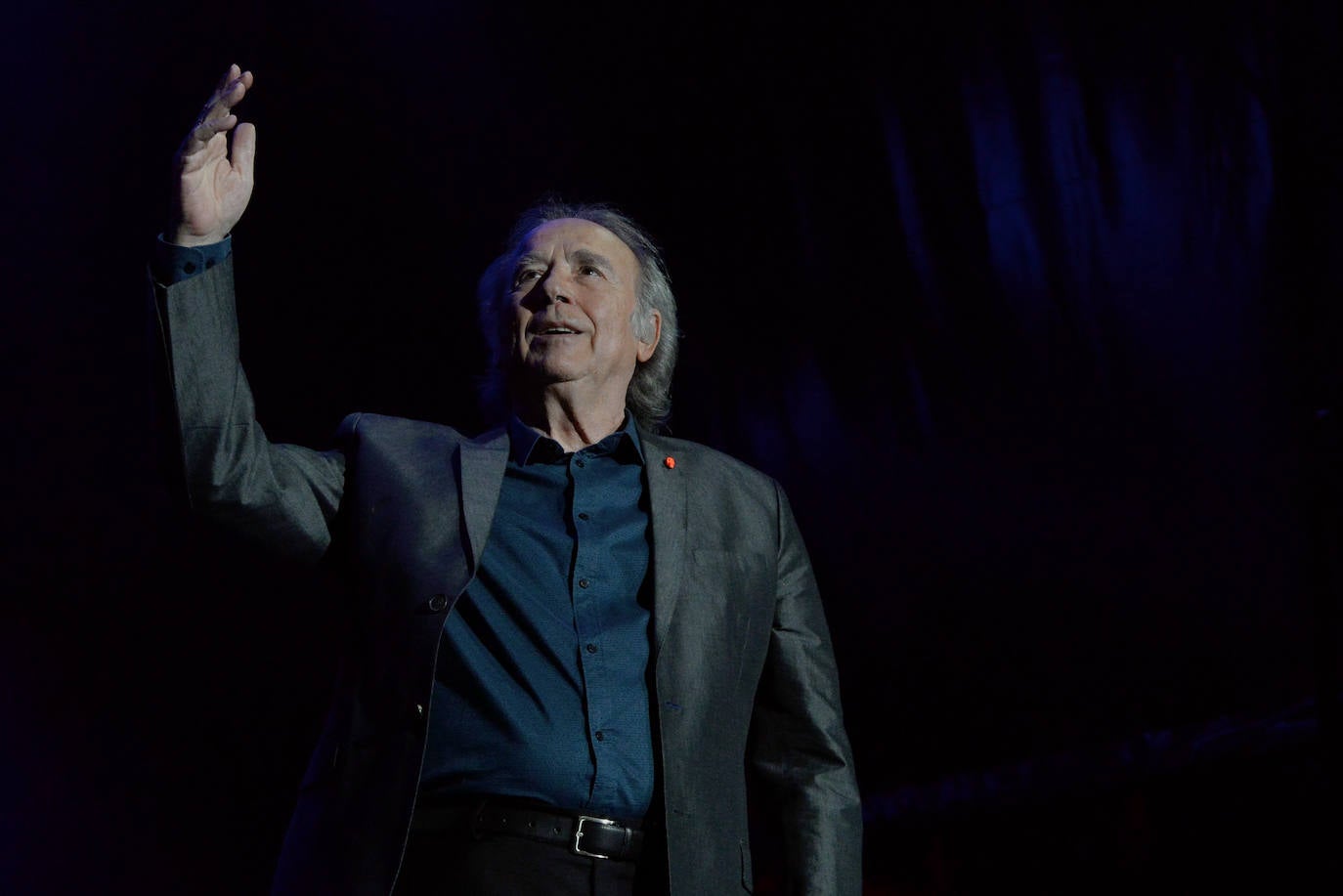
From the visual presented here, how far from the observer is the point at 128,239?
334 cm

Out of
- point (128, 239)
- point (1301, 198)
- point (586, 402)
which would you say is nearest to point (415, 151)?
point (128, 239)

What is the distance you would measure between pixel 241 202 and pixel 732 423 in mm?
2150

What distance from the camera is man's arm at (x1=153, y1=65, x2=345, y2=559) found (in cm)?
130

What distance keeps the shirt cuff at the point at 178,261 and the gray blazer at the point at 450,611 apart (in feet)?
0.07

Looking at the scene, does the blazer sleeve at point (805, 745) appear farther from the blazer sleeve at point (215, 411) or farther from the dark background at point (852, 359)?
the dark background at point (852, 359)

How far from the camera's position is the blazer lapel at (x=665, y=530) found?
4.87 ft

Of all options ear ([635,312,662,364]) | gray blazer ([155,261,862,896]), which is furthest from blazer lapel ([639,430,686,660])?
ear ([635,312,662,364])

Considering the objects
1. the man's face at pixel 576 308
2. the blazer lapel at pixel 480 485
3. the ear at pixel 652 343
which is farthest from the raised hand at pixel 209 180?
the ear at pixel 652 343

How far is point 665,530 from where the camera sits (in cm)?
158

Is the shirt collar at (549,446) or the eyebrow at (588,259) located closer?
the shirt collar at (549,446)

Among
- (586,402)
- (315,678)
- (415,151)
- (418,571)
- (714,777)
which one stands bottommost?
(315,678)

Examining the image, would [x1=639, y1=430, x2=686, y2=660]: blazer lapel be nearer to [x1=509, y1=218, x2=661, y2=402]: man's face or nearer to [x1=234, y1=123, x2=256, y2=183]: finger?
[x1=509, y1=218, x2=661, y2=402]: man's face

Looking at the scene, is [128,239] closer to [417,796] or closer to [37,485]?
[37,485]

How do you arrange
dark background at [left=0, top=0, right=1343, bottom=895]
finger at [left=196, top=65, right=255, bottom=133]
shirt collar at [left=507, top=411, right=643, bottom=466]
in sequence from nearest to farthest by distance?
finger at [left=196, top=65, right=255, bottom=133], shirt collar at [left=507, top=411, right=643, bottom=466], dark background at [left=0, top=0, right=1343, bottom=895]
